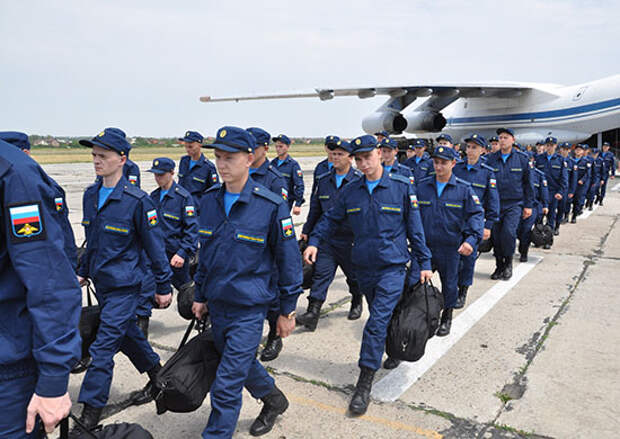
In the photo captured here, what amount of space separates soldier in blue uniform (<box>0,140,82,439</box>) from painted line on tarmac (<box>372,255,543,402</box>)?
8.51 feet

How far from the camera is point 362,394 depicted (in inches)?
143

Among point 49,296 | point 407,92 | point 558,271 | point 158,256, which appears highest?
point 407,92

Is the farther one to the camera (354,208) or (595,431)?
(354,208)

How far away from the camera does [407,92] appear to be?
2311 cm

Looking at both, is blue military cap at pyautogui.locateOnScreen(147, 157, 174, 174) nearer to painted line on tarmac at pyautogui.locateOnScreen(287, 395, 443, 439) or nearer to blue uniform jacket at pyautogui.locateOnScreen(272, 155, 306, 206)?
painted line on tarmac at pyautogui.locateOnScreen(287, 395, 443, 439)

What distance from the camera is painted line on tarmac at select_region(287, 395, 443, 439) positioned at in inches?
131

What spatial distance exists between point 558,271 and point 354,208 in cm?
502

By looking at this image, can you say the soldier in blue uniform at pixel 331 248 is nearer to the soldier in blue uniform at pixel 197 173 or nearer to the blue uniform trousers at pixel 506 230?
the soldier in blue uniform at pixel 197 173

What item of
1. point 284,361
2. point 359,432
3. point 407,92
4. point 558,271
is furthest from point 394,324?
point 407,92

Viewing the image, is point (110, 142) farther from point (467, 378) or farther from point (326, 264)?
point (467, 378)

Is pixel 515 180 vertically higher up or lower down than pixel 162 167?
lower down

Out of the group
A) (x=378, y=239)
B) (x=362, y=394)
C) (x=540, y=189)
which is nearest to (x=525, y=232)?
(x=540, y=189)

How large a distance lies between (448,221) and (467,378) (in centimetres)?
151

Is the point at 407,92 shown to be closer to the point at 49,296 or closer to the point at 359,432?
the point at 359,432
